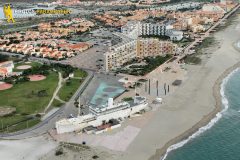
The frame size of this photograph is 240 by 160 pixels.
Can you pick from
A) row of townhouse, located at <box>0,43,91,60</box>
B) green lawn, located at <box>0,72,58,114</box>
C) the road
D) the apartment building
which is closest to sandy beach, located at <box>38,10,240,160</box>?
green lawn, located at <box>0,72,58,114</box>

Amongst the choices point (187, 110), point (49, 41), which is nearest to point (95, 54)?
point (49, 41)

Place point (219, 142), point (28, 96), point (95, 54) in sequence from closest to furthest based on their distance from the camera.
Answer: point (219, 142) < point (28, 96) < point (95, 54)

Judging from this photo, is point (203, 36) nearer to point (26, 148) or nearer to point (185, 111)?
point (185, 111)

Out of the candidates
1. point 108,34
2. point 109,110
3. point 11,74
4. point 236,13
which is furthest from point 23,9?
point 109,110

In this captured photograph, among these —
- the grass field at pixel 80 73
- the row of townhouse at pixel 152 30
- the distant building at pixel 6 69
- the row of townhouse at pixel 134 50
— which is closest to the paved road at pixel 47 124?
the grass field at pixel 80 73

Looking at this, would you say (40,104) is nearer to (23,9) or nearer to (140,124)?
(140,124)

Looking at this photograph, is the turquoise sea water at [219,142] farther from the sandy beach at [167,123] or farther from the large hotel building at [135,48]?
the large hotel building at [135,48]

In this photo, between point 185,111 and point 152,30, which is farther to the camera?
point 152,30
